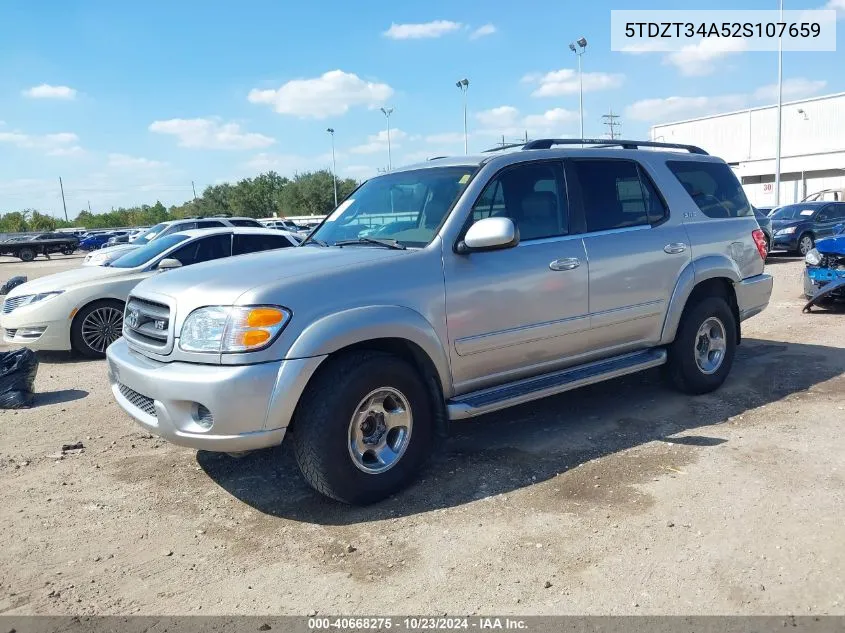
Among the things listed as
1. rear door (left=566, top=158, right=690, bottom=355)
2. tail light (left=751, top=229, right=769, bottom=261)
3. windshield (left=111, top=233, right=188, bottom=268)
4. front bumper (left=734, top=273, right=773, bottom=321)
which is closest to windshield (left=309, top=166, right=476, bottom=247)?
rear door (left=566, top=158, right=690, bottom=355)

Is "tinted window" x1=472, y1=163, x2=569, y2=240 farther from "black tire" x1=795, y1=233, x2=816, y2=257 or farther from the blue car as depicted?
the blue car

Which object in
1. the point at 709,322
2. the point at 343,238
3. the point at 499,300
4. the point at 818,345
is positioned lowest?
the point at 818,345

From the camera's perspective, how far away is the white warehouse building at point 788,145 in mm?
49406

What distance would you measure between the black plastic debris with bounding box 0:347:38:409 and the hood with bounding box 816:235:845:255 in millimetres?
9863

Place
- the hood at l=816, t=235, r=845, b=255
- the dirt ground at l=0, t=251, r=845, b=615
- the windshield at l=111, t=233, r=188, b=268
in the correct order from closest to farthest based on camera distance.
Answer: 1. the dirt ground at l=0, t=251, r=845, b=615
2. the windshield at l=111, t=233, r=188, b=268
3. the hood at l=816, t=235, r=845, b=255

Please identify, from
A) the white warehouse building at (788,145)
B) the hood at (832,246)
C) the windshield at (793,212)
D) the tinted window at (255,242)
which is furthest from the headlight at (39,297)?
the white warehouse building at (788,145)

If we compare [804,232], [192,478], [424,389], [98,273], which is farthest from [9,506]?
[804,232]

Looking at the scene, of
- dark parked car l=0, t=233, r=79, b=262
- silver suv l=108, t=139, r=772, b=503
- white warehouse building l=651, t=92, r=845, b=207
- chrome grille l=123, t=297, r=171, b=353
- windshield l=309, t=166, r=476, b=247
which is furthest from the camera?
white warehouse building l=651, t=92, r=845, b=207

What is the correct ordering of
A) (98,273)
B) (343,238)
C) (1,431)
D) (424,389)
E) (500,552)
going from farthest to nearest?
(98,273) < (1,431) < (343,238) < (424,389) < (500,552)

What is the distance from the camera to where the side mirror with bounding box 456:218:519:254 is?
4004 mm

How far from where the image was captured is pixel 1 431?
5488 millimetres

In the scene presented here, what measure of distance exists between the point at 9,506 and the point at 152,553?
Result: 1.24 meters

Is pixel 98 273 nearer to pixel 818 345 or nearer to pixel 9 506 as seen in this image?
pixel 9 506

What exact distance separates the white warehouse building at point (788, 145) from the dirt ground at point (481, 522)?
4742 centimetres
